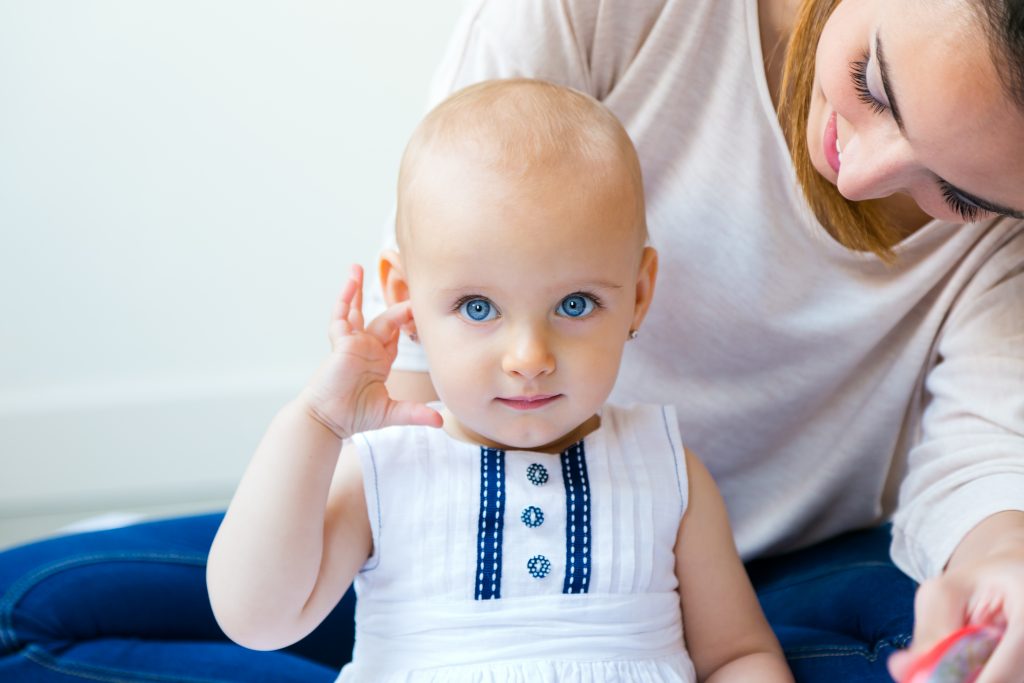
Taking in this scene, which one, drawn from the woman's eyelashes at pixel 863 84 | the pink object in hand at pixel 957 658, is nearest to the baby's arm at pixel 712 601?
the pink object in hand at pixel 957 658

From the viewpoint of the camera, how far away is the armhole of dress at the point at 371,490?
91 centimetres

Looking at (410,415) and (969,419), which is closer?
(410,415)

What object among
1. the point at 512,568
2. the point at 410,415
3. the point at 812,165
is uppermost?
the point at 812,165

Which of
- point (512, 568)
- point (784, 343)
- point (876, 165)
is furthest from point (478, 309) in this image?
point (784, 343)

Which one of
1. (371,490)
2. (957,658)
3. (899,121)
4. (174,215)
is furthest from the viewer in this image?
(174,215)

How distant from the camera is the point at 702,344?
1170 mm

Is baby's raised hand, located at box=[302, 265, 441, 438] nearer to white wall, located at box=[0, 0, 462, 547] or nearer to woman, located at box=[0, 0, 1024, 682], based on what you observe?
woman, located at box=[0, 0, 1024, 682]

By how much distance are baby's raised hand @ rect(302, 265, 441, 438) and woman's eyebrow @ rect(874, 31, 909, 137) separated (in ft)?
1.34

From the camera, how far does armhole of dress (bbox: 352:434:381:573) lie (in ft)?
3.00

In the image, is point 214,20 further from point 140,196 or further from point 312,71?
point 140,196

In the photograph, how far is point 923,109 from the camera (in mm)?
787

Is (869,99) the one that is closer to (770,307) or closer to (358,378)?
(770,307)

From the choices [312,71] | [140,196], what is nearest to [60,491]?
[140,196]

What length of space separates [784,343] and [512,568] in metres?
0.42
